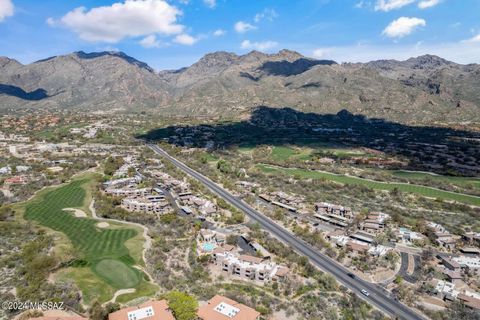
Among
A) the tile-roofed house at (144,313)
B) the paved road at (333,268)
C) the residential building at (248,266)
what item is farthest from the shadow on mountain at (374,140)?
the tile-roofed house at (144,313)

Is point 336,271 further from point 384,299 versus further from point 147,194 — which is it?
point 147,194

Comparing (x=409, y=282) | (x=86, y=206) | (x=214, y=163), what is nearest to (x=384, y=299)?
(x=409, y=282)

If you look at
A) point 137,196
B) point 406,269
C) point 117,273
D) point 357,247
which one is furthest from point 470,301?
point 137,196

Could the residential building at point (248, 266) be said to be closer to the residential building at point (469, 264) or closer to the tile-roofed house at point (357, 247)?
the tile-roofed house at point (357, 247)

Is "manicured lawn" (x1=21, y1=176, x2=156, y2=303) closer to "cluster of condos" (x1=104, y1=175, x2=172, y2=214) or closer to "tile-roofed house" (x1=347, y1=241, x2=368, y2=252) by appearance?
"cluster of condos" (x1=104, y1=175, x2=172, y2=214)

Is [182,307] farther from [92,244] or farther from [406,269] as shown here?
[406,269]
